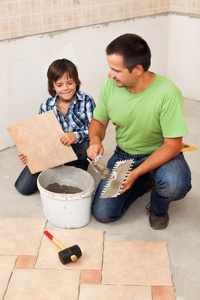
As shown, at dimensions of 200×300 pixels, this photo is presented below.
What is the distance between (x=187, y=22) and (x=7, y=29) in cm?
173

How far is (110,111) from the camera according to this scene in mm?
2035

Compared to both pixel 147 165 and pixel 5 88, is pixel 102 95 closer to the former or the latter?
Result: pixel 147 165

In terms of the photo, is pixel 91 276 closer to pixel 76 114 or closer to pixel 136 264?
pixel 136 264

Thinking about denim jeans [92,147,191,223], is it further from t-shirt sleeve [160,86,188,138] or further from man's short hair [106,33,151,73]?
man's short hair [106,33,151,73]

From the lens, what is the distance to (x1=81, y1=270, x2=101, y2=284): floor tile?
5.65ft

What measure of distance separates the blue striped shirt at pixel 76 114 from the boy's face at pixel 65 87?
6cm

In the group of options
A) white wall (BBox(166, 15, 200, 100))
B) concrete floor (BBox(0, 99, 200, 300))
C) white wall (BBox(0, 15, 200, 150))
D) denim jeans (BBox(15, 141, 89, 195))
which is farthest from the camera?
white wall (BBox(166, 15, 200, 100))

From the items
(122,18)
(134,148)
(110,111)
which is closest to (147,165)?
(134,148)

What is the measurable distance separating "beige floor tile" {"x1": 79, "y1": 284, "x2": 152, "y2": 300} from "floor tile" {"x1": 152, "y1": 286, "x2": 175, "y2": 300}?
0.08ft

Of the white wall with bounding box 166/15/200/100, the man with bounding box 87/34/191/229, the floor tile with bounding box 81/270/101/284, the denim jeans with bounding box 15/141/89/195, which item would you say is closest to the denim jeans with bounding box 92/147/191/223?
the man with bounding box 87/34/191/229

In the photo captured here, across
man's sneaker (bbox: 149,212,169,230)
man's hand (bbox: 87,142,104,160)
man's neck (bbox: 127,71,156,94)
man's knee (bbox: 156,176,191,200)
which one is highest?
man's neck (bbox: 127,71,156,94)

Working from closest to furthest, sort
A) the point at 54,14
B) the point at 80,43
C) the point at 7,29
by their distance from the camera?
the point at 7,29
the point at 54,14
the point at 80,43

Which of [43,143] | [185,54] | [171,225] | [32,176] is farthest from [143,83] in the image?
[185,54]

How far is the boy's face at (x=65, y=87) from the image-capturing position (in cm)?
220
